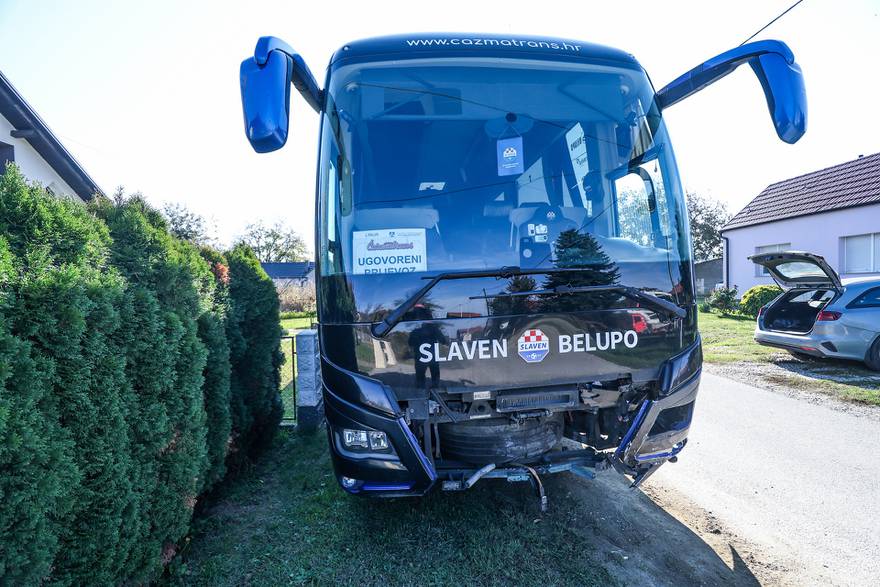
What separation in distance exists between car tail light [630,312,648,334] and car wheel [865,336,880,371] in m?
7.73

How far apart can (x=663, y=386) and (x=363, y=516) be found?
2253mm

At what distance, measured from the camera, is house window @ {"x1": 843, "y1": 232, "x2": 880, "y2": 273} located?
49.6ft

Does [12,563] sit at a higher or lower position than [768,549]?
higher

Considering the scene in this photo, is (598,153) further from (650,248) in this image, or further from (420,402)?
(420,402)

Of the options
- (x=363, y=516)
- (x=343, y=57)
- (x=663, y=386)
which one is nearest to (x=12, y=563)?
(x=363, y=516)

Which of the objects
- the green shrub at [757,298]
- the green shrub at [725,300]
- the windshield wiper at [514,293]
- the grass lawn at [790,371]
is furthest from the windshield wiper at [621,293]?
the green shrub at [725,300]

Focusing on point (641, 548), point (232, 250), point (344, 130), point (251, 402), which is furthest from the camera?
point (232, 250)

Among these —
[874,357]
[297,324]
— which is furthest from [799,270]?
[297,324]

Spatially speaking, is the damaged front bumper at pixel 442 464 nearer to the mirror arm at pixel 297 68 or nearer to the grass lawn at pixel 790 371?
the mirror arm at pixel 297 68

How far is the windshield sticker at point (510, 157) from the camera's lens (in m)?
3.08

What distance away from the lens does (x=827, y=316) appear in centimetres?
830

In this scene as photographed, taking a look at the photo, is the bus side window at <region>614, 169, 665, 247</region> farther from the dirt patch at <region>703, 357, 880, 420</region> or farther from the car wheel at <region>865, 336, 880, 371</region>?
the car wheel at <region>865, 336, 880, 371</region>

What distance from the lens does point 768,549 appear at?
129 inches

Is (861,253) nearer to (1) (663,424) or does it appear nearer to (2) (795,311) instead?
(2) (795,311)
